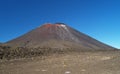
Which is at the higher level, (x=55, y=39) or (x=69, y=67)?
(x=55, y=39)

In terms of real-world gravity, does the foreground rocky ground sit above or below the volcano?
below

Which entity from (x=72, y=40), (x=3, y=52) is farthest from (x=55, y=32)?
(x=3, y=52)

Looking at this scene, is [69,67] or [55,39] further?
[55,39]

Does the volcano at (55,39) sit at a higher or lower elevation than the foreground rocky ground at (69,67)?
higher

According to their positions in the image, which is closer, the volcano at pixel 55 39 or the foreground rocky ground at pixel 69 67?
the foreground rocky ground at pixel 69 67

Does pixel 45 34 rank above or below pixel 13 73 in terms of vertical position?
above

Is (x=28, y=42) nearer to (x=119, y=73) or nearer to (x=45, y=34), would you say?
(x=45, y=34)

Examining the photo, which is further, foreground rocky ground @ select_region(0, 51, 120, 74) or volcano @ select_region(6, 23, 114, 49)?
volcano @ select_region(6, 23, 114, 49)

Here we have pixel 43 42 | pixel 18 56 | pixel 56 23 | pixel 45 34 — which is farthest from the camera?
pixel 56 23
